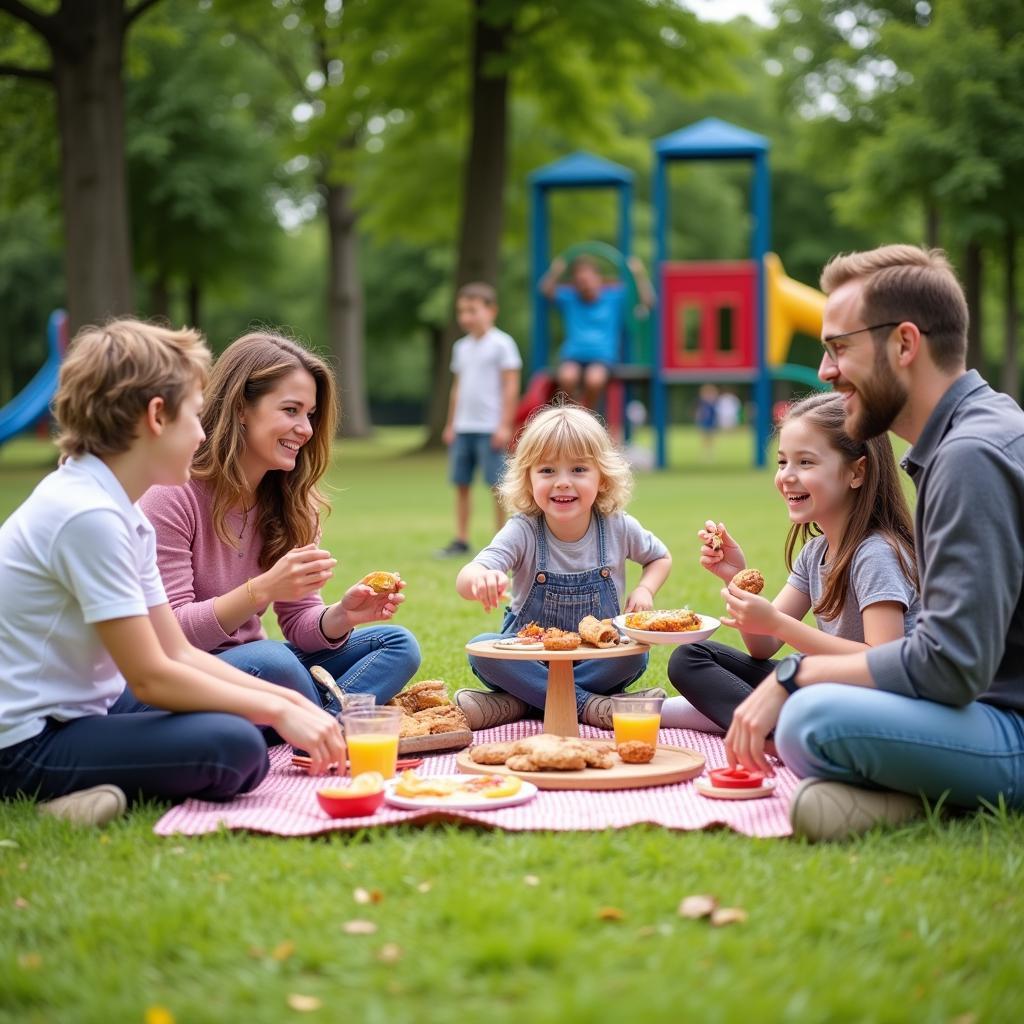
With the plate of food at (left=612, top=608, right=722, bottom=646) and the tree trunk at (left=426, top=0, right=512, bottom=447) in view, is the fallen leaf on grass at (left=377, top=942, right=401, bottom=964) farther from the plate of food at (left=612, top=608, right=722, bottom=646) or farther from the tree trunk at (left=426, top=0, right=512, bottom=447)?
the tree trunk at (left=426, top=0, right=512, bottom=447)

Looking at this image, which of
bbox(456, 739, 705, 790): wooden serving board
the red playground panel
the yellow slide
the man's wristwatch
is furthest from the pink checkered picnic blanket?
the yellow slide

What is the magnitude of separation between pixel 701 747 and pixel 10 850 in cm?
242

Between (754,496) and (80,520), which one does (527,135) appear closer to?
(754,496)

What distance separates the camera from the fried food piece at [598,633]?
4.77 m

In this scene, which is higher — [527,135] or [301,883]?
[527,135]

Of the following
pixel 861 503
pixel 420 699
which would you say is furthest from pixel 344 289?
pixel 861 503

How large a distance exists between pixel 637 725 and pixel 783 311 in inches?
738

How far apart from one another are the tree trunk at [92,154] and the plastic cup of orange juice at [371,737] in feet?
45.7

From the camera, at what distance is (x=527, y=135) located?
33750mm

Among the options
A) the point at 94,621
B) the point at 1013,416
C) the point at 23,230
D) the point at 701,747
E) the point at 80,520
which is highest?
the point at 23,230

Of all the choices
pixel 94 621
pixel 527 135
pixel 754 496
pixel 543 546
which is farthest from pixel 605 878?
pixel 527 135

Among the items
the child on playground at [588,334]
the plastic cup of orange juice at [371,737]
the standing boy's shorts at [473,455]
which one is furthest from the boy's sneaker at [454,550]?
the child on playground at [588,334]

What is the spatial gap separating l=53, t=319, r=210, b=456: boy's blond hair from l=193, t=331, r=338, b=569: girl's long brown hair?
3.06ft

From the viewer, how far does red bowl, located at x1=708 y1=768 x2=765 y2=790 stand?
412 cm
